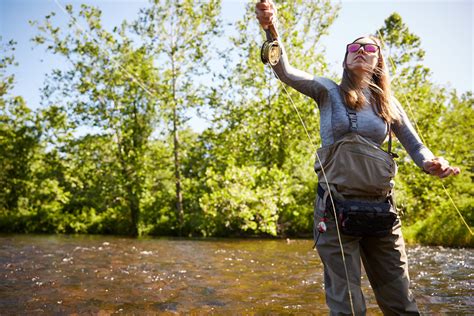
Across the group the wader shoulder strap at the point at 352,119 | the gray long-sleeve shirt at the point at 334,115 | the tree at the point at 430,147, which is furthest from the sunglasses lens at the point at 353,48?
the tree at the point at 430,147

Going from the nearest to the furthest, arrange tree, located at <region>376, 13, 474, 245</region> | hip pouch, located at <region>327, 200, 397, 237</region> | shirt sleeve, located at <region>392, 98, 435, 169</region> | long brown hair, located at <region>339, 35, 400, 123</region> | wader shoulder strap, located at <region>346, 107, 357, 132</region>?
hip pouch, located at <region>327, 200, 397, 237</region>
wader shoulder strap, located at <region>346, 107, 357, 132</region>
long brown hair, located at <region>339, 35, 400, 123</region>
shirt sleeve, located at <region>392, 98, 435, 169</region>
tree, located at <region>376, 13, 474, 245</region>

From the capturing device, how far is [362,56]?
2859 mm

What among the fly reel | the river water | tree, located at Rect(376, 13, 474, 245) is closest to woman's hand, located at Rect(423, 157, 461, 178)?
the fly reel

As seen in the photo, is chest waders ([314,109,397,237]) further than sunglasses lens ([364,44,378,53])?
No

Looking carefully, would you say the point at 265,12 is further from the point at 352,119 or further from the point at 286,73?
the point at 352,119

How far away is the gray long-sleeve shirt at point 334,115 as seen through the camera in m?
2.72

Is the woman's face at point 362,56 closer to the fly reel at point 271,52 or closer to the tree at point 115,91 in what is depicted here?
the fly reel at point 271,52

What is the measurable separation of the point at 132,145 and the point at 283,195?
1004 cm

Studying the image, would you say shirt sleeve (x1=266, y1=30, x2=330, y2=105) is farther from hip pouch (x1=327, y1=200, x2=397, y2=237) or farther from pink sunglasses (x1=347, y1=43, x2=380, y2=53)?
hip pouch (x1=327, y1=200, x2=397, y2=237)

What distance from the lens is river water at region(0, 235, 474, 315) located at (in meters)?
4.64

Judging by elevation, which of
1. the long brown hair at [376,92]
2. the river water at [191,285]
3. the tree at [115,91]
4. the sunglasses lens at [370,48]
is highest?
the tree at [115,91]

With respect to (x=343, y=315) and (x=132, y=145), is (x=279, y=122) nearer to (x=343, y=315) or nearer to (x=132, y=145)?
(x=132, y=145)

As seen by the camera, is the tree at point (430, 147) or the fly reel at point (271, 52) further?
the tree at point (430, 147)

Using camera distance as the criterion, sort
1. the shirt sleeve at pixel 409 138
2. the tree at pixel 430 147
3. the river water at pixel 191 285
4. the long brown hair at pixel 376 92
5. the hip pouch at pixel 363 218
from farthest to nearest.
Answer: the tree at pixel 430 147
the river water at pixel 191 285
the shirt sleeve at pixel 409 138
the long brown hair at pixel 376 92
the hip pouch at pixel 363 218
